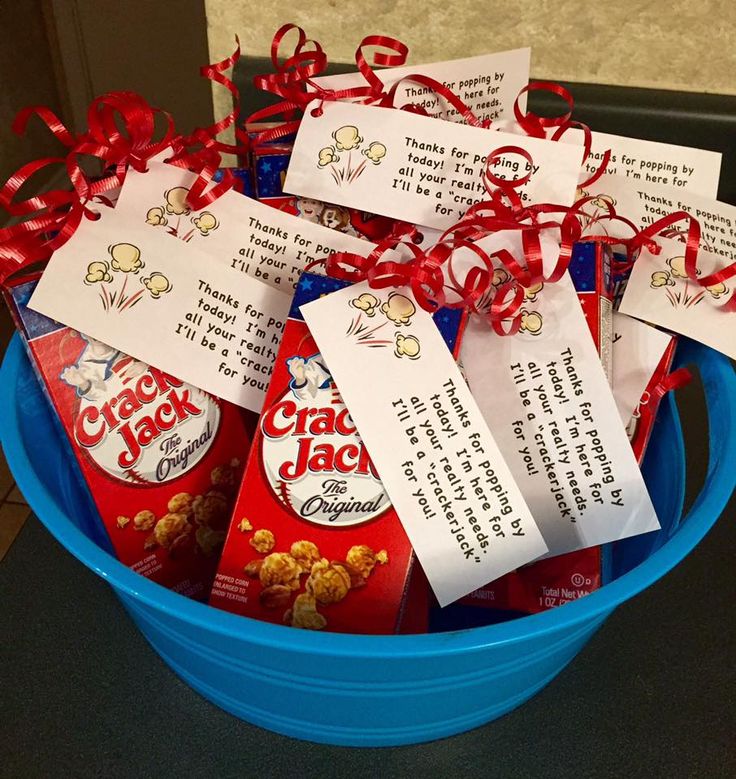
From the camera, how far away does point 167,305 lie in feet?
2.07

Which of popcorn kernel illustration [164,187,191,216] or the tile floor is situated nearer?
popcorn kernel illustration [164,187,191,216]

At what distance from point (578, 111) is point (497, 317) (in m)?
0.41

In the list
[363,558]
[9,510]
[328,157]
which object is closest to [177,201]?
[328,157]

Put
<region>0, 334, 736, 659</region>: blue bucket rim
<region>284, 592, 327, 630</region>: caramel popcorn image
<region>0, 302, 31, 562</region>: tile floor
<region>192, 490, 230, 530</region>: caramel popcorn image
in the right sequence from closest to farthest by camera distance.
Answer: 1. <region>0, 334, 736, 659</region>: blue bucket rim
2. <region>284, 592, 327, 630</region>: caramel popcorn image
3. <region>192, 490, 230, 530</region>: caramel popcorn image
4. <region>0, 302, 31, 562</region>: tile floor

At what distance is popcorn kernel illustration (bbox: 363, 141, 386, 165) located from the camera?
2.30 feet

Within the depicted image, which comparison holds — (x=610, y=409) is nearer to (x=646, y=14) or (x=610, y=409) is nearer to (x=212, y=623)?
(x=212, y=623)

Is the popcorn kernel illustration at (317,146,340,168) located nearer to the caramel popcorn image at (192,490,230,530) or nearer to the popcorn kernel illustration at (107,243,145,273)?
the popcorn kernel illustration at (107,243,145,273)

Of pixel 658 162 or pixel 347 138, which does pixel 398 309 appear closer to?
pixel 347 138

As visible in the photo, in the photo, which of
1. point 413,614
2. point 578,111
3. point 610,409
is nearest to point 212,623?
point 413,614

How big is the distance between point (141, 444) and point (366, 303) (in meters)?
0.22

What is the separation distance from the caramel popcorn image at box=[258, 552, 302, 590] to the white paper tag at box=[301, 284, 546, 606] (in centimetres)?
9

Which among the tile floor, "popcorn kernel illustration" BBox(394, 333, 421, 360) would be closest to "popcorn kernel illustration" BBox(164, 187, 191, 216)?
"popcorn kernel illustration" BBox(394, 333, 421, 360)

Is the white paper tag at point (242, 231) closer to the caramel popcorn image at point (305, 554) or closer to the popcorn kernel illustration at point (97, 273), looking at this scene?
the popcorn kernel illustration at point (97, 273)

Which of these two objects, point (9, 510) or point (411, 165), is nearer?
point (411, 165)
